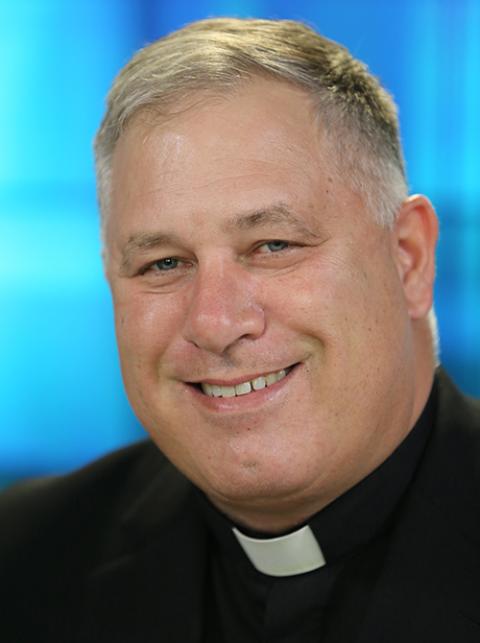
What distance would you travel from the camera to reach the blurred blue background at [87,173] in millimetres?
3891

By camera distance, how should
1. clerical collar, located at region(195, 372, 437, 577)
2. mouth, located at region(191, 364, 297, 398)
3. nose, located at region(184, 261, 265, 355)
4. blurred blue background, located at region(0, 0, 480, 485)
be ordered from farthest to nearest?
blurred blue background, located at region(0, 0, 480, 485), clerical collar, located at region(195, 372, 437, 577), mouth, located at region(191, 364, 297, 398), nose, located at region(184, 261, 265, 355)

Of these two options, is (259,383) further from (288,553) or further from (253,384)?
(288,553)

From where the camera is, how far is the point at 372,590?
195 cm

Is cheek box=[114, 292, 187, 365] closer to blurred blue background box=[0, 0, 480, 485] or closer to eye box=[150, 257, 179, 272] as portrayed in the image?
eye box=[150, 257, 179, 272]

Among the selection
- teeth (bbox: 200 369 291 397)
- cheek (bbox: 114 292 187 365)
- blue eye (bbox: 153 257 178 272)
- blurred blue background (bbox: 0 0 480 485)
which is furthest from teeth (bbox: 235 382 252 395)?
blurred blue background (bbox: 0 0 480 485)

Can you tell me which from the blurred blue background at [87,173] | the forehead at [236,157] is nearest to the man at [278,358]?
the forehead at [236,157]

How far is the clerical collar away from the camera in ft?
6.66

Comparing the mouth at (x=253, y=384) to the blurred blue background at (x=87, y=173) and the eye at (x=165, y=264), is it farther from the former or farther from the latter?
the blurred blue background at (x=87, y=173)

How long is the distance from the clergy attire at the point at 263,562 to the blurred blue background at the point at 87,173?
1788 millimetres

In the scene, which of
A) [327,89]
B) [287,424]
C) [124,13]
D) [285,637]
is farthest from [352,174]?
[124,13]

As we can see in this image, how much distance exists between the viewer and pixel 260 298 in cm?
185

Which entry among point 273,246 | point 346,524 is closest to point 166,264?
point 273,246

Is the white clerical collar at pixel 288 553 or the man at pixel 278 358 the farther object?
the white clerical collar at pixel 288 553

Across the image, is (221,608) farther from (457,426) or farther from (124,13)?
(124,13)
